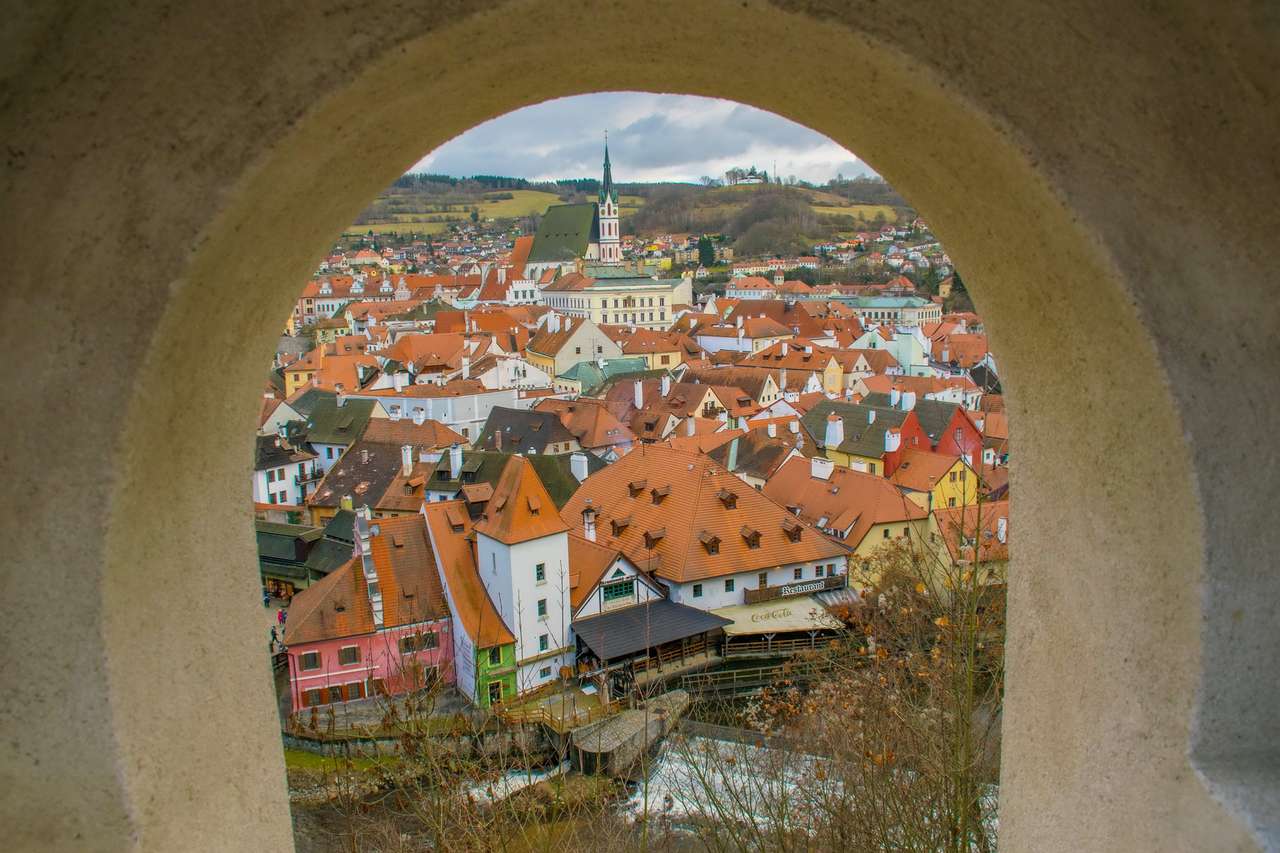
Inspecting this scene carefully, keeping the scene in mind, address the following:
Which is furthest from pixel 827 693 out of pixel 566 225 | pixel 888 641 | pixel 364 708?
pixel 566 225

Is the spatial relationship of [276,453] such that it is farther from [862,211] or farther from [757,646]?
[862,211]

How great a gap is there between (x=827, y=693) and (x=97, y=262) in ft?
28.1

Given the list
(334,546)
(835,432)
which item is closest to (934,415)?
(835,432)

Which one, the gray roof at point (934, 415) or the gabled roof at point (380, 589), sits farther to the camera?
the gray roof at point (934, 415)

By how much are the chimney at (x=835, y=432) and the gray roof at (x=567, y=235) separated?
202 ft

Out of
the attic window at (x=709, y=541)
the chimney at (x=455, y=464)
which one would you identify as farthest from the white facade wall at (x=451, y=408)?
the attic window at (x=709, y=541)

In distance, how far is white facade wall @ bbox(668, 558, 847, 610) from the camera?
19.9 meters

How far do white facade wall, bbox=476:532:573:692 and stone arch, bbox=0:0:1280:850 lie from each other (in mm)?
16204

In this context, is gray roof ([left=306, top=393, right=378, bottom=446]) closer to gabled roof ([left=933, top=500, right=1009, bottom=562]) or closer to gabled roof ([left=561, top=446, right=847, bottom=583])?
gabled roof ([left=561, top=446, right=847, bottom=583])

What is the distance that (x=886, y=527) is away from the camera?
73.3ft

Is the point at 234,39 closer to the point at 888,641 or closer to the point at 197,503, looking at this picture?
the point at 197,503

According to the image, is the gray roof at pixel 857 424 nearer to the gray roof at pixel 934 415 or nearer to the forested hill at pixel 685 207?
the gray roof at pixel 934 415

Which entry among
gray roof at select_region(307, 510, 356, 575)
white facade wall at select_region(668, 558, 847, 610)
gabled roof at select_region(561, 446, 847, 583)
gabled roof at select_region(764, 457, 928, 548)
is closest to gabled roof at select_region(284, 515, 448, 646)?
gabled roof at select_region(561, 446, 847, 583)

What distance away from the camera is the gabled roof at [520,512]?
17.7 meters
